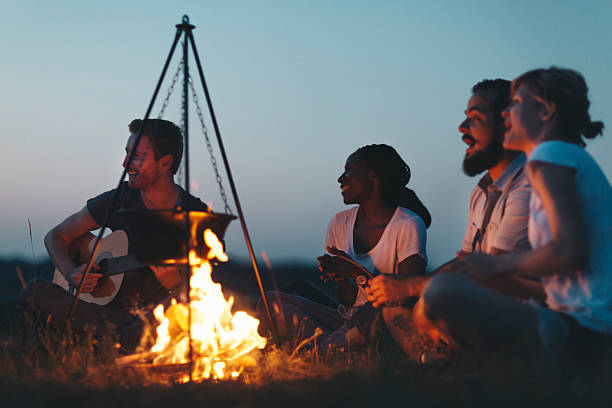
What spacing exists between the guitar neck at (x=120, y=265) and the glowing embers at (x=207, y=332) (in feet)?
4.05

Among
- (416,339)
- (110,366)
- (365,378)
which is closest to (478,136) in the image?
(416,339)

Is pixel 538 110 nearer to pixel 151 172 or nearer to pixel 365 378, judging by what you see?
pixel 365 378

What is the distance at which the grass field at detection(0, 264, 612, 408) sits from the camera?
Answer: 2752 millimetres

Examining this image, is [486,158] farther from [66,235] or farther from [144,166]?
[66,235]

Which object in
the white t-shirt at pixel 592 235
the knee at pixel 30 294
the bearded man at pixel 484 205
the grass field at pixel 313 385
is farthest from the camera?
the knee at pixel 30 294

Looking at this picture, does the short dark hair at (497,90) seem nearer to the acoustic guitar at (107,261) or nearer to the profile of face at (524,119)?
the profile of face at (524,119)

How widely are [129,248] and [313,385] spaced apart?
327 centimetres

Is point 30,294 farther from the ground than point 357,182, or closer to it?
closer to it

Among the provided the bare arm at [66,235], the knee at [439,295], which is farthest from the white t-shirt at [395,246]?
the bare arm at [66,235]

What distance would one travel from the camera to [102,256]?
605 centimetres

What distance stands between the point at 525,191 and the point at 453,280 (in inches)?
38.7

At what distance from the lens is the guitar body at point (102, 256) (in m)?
5.77

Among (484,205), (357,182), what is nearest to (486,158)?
(484,205)

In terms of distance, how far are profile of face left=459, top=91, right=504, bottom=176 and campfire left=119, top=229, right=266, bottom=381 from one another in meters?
1.88
